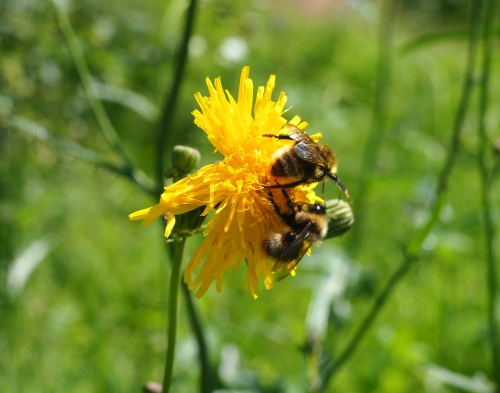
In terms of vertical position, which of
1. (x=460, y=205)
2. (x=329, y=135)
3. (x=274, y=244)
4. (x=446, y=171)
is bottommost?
(x=460, y=205)

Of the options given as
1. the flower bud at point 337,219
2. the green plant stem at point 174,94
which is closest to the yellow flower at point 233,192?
the flower bud at point 337,219

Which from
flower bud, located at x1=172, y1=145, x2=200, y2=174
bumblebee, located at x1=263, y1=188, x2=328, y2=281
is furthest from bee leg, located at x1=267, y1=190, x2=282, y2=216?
flower bud, located at x1=172, y1=145, x2=200, y2=174

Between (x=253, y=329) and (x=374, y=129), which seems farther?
(x=374, y=129)

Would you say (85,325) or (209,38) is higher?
(209,38)

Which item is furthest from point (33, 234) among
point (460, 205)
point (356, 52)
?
point (356, 52)

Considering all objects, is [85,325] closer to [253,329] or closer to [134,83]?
[253,329]

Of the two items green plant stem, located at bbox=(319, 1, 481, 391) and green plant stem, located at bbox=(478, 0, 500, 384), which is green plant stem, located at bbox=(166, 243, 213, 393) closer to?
green plant stem, located at bbox=(319, 1, 481, 391)

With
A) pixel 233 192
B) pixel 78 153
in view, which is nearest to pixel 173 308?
pixel 233 192

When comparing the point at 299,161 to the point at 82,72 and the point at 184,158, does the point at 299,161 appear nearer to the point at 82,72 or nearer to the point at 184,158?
the point at 184,158

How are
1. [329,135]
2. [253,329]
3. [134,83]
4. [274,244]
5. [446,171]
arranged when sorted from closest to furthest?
[274,244], [446,171], [253,329], [329,135], [134,83]
